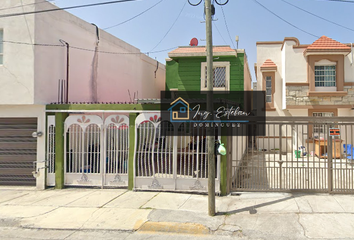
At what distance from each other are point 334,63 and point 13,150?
614 inches

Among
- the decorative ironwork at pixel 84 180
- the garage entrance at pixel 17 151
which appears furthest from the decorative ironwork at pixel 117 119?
the garage entrance at pixel 17 151

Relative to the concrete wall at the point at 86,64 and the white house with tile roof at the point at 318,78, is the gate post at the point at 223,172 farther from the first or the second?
the white house with tile roof at the point at 318,78

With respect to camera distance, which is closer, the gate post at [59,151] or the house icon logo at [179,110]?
the house icon logo at [179,110]

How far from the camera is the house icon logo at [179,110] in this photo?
7.75 meters

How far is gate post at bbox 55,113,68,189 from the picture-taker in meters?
8.26

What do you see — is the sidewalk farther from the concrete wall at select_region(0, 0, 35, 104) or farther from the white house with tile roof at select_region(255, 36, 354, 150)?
the white house with tile roof at select_region(255, 36, 354, 150)

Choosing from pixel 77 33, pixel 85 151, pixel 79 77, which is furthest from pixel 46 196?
pixel 77 33

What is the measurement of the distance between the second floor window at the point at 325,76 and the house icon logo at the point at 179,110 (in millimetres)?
10226

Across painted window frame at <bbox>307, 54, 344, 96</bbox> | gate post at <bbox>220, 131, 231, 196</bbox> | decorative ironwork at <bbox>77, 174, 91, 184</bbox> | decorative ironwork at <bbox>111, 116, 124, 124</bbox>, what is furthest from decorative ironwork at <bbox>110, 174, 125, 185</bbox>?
painted window frame at <bbox>307, 54, 344, 96</bbox>

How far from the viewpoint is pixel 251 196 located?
7.24 m

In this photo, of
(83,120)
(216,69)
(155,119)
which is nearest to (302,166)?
(155,119)

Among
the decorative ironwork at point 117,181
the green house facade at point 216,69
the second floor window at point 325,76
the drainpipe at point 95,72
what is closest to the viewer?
the decorative ironwork at point 117,181

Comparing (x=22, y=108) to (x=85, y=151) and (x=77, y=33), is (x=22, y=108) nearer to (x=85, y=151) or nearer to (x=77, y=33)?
(x=85, y=151)

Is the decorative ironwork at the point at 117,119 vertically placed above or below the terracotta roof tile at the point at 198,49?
below
